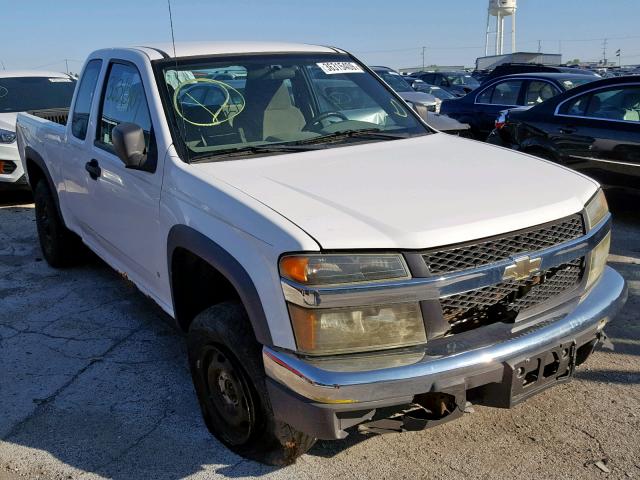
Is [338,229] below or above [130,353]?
above

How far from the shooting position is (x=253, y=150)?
3.46 metres

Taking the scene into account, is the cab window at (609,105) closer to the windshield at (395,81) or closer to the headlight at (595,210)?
the headlight at (595,210)

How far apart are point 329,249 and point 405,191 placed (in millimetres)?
617

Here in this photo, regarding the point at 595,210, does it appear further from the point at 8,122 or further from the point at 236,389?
the point at 8,122

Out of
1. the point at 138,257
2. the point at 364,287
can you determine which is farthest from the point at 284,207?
the point at 138,257

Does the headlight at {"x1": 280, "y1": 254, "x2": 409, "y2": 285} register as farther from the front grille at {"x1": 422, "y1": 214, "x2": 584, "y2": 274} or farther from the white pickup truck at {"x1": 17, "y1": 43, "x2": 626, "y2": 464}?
the front grille at {"x1": 422, "y1": 214, "x2": 584, "y2": 274}

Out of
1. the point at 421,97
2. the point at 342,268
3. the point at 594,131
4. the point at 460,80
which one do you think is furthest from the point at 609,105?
the point at 460,80

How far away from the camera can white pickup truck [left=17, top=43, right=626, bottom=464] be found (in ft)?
7.93

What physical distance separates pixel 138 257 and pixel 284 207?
147 centimetres

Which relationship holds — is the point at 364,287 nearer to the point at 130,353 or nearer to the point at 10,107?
the point at 130,353

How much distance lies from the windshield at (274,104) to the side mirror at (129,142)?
183 millimetres

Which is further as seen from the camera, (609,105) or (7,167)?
(7,167)

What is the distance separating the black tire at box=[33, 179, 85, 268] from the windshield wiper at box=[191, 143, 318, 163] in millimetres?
2591

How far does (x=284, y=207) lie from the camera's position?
265cm
